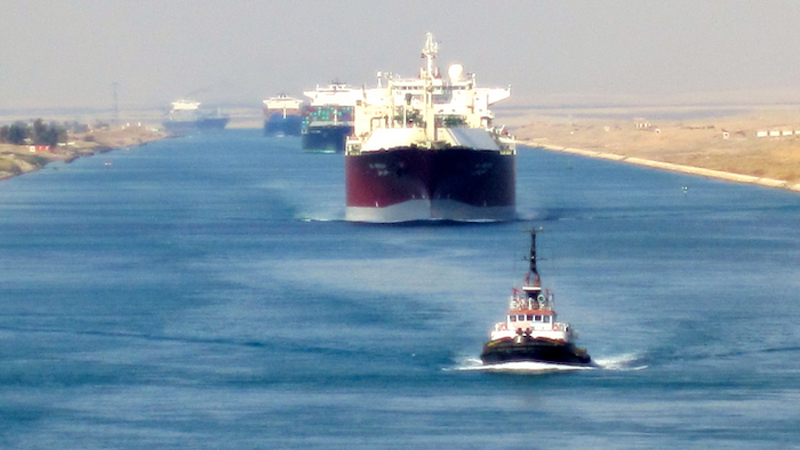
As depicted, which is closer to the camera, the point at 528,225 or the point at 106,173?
the point at 528,225

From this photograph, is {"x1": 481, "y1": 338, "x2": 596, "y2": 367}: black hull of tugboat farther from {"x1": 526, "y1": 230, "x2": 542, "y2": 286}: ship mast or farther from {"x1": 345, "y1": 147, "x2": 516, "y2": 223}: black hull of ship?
{"x1": 345, "y1": 147, "x2": 516, "y2": 223}: black hull of ship

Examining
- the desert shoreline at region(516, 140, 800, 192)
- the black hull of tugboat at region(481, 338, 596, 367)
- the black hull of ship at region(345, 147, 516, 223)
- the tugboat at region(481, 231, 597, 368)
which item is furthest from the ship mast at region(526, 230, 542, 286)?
the desert shoreline at region(516, 140, 800, 192)

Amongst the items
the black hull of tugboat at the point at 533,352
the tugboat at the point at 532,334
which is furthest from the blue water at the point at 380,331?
the tugboat at the point at 532,334

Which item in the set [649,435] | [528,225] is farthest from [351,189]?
[649,435]

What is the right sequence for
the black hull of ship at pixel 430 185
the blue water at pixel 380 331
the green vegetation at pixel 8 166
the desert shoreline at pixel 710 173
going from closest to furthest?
the blue water at pixel 380 331, the black hull of ship at pixel 430 185, the desert shoreline at pixel 710 173, the green vegetation at pixel 8 166

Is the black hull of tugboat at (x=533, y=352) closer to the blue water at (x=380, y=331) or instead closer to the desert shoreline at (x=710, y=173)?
the blue water at (x=380, y=331)

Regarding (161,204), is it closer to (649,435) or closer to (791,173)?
(791,173)
